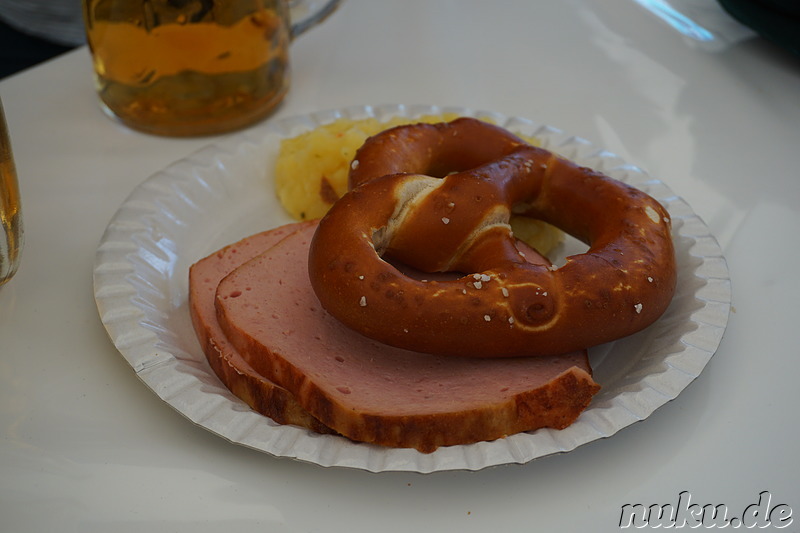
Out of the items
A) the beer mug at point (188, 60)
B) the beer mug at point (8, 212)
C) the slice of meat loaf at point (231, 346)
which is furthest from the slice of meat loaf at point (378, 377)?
the beer mug at point (188, 60)

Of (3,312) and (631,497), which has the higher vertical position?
(631,497)

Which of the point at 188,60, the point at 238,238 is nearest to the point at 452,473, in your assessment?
the point at 238,238

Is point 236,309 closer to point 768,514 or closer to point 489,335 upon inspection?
point 489,335

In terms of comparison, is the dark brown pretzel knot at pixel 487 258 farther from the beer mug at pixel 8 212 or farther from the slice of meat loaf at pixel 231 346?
the beer mug at pixel 8 212

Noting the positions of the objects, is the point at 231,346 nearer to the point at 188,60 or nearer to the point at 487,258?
the point at 487,258

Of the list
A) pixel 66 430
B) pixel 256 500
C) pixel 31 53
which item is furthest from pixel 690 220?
pixel 31 53

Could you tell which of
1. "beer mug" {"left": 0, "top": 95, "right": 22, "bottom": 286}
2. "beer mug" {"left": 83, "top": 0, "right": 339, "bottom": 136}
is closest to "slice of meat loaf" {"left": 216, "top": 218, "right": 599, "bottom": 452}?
"beer mug" {"left": 0, "top": 95, "right": 22, "bottom": 286}
